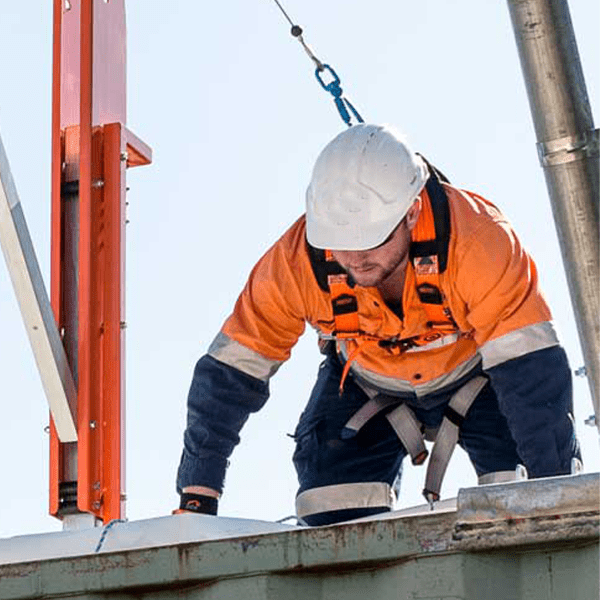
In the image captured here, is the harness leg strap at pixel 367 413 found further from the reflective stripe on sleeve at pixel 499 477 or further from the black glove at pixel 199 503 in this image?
the black glove at pixel 199 503

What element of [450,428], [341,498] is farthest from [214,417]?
[450,428]

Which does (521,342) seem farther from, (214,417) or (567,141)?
(567,141)

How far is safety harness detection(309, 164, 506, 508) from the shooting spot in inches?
223

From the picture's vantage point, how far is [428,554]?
324 cm

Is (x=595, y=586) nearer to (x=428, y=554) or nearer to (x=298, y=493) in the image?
(x=428, y=554)

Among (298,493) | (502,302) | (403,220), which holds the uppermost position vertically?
(403,220)

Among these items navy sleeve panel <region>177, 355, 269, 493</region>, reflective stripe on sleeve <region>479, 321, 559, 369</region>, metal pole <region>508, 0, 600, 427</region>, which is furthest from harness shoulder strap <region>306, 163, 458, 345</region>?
metal pole <region>508, 0, 600, 427</region>

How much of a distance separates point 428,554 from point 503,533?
0.14m

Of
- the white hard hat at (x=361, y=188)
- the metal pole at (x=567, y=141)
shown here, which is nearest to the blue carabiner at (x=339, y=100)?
the white hard hat at (x=361, y=188)

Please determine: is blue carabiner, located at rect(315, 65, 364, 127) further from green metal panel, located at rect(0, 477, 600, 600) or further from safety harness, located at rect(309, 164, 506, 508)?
green metal panel, located at rect(0, 477, 600, 600)

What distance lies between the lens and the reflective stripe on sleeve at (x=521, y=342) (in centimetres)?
554

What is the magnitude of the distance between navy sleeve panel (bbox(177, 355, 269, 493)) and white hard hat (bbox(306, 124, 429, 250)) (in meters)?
0.57

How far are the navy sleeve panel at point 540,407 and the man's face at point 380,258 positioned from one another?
50cm

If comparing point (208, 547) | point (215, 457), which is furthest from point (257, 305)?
point (208, 547)
